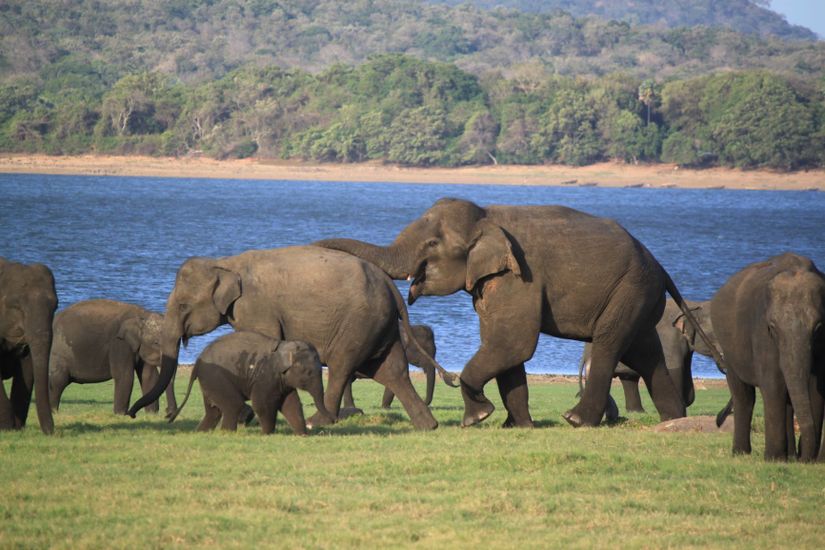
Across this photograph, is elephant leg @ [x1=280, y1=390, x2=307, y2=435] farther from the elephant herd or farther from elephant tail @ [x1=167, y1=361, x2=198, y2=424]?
elephant tail @ [x1=167, y1=361, x2=198, y2=424]

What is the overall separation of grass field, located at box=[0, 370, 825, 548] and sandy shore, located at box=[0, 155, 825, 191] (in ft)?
334

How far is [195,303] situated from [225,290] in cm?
36

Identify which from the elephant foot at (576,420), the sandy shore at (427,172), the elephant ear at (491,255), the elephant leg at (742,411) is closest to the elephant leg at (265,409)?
the elephant ear at (491,255)

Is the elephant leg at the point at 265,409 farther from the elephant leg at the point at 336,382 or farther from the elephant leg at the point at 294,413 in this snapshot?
the elephant leg at the point at 336,382

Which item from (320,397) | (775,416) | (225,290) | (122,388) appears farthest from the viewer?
(122,388)

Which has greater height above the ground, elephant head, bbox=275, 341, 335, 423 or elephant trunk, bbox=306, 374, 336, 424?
elephant head, bbox=275, 341, 335, 423

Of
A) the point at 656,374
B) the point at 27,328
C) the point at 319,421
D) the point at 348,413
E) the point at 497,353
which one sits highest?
the point at 27,328

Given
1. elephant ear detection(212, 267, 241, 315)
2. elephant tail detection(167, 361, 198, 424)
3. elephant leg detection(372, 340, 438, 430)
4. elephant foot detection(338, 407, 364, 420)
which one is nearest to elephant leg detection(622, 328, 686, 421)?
elephant leg detection(372, 340, 438, 430)

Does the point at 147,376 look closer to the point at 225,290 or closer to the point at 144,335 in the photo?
the point at 144,335

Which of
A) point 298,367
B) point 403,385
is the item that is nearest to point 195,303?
point 298,367

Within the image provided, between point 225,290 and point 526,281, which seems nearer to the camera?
point 225,290

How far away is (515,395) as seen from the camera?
1422 centimetres

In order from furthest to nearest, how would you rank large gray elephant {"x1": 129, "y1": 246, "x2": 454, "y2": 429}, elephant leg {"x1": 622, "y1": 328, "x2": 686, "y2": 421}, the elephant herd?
elephant leg {"x1": 622, "y1": 328, "x2": 686, "y2": 421}
large gray elephant {"x1": 129, "y1": 246, "x2": 454, "y2": 429}
the elephant herd

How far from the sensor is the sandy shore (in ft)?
380
